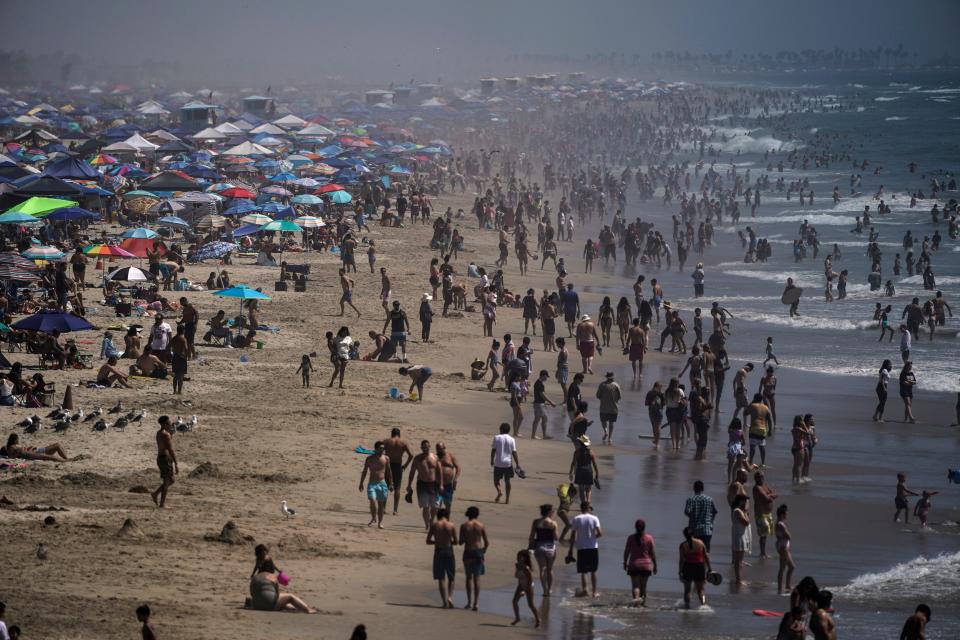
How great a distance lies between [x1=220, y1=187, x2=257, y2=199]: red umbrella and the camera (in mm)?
36094

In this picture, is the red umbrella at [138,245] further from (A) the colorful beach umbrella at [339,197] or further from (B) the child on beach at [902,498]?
(B) the child on beach at [902,498]

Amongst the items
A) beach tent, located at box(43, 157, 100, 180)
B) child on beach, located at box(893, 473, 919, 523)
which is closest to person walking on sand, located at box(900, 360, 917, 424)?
child on beach, located at box(893, 473, 919, 523)

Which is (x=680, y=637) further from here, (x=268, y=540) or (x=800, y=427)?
(x=800, y=427)

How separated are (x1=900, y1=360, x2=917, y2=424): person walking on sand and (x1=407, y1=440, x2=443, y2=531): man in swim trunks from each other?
418 inches

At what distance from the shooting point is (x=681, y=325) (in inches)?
1025

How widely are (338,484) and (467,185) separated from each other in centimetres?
5041

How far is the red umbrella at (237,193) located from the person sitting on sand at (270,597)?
2642 centimetres

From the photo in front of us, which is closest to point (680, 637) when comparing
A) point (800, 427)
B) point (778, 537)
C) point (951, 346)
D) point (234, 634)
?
point (778, 537)

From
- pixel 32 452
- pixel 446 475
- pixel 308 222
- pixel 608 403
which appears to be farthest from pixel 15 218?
pixel 446 475

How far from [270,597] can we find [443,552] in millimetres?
1600

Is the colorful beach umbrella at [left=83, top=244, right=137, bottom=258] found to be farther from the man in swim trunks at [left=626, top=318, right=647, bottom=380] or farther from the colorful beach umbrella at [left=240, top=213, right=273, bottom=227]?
the man in swim trunks at [left=626, top=318, right=647, bottom=380]

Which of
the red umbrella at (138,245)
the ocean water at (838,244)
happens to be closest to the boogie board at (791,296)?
the ocean water at (838,244)

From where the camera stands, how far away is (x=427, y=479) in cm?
1330

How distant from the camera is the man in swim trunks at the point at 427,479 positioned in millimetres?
13297
